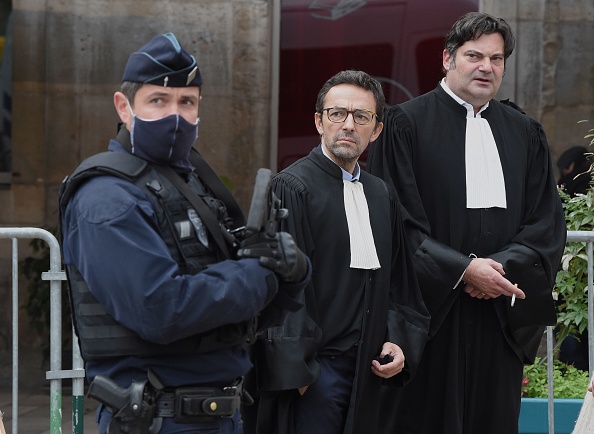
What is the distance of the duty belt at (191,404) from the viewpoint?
315 centimetres

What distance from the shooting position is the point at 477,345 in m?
4.72

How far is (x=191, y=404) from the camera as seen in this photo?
315cm

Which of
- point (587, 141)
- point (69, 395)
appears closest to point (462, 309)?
point (69, 395)

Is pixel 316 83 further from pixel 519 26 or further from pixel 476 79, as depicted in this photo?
pixel 476 79

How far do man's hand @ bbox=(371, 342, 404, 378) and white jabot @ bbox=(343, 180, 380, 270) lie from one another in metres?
0.31

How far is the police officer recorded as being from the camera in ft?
9.87

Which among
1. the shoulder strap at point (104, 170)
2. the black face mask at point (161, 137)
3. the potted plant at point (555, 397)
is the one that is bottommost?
the potted plant at point (555, 397)

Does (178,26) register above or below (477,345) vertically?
above

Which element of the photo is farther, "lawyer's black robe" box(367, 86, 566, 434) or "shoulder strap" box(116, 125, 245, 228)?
"lawyer's black robe" box(367, 86, 566, 434)

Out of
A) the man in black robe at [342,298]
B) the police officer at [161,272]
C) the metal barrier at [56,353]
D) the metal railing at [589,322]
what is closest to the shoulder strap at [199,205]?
the police officer at [161,272]

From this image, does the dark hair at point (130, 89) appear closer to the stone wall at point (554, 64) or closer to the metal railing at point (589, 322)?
the metal railing at point (589, 322)

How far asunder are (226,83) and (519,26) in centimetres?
215

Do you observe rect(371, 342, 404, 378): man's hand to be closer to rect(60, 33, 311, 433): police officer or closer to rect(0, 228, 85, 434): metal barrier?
rect(60, 33, 311, 433): police officer

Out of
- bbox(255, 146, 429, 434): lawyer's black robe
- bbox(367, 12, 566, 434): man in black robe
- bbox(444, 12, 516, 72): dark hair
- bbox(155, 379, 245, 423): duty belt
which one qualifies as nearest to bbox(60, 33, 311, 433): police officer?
bbox(155, 379, 245, 423): duty belt
